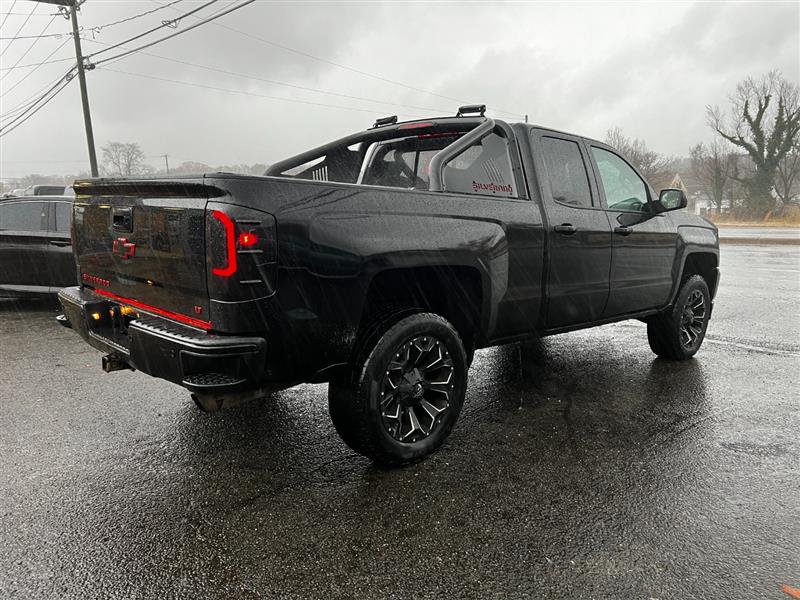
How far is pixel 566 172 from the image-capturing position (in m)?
3.97

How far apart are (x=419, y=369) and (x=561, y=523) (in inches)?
41.3

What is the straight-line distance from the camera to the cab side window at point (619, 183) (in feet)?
14.1

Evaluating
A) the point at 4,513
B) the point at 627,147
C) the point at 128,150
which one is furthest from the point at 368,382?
the point at 627,147

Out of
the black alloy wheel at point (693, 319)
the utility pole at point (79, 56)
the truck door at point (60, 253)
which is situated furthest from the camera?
the utility pole at point (79, 56)

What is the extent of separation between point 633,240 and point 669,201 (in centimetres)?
50

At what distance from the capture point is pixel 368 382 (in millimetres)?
2709

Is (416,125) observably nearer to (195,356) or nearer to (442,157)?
(442,157)

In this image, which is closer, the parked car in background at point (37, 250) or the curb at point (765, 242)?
the parked car in background at point (37, 250)

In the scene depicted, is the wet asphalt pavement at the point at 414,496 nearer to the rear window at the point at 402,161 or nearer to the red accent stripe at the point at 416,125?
the rear window at the point at 402,161

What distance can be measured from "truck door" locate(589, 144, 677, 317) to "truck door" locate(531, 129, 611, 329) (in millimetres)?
155

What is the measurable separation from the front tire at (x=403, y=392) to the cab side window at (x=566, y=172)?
59.3 inches

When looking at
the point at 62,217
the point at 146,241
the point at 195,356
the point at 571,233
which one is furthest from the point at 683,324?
the point at 62,217

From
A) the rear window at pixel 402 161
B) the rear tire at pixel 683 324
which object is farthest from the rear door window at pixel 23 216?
the rear tire at pixel 683 324

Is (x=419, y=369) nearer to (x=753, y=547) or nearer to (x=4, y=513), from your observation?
(x=753, y=547)
